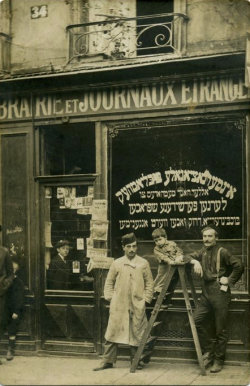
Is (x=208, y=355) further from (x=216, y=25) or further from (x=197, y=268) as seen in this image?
(x=216, y=25)

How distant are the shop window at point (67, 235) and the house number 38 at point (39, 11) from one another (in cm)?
274

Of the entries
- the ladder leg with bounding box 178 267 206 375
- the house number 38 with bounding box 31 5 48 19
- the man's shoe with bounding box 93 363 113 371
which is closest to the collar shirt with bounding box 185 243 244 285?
the ladder leg with bounding box 178 267 206 375

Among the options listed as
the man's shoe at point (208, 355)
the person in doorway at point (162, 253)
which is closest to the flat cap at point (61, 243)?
the person in doorway at point (162, 253)

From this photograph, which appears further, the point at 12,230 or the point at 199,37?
the point at 12,230

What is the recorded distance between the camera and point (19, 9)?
915 centimetres

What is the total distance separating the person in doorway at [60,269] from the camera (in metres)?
8.70

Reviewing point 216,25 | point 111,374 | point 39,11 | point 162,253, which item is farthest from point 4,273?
point 216,25

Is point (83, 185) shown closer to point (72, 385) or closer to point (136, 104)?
point (136, 104)

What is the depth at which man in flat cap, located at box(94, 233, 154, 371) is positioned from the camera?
761 cm

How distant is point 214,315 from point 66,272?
2.46m

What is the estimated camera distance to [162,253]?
26.1ft

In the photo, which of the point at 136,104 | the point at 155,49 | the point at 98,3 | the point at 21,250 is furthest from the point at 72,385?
the point at 98,3

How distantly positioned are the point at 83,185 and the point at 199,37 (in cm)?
277

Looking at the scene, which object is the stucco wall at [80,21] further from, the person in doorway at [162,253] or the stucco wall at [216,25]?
the person in doorway at [162,253]
